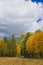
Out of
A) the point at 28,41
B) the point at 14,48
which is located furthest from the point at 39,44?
the point at 14,48

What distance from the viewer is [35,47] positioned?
72312mm

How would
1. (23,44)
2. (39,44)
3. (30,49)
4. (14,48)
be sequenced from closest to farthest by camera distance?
(39,44) → (30,49) → (23,44) → (14,48)

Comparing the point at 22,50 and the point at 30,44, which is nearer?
the point at 30,44

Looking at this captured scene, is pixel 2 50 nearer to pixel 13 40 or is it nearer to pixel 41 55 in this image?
pixel 13 40

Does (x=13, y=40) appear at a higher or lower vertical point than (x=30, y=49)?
higher

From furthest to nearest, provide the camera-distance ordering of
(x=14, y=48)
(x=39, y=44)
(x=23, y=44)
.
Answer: (x=14, y=48) → (x=23, y=44) → (x=39, y=44)

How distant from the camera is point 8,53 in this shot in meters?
90.9

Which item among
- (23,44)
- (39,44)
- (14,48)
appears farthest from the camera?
(14,48)

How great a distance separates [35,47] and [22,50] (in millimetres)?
11272

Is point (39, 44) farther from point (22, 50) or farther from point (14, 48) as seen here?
point (14, 48)

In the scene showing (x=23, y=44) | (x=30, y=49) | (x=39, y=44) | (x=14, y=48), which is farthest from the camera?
(x=14, y=48)

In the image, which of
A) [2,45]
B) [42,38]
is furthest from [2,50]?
[42,38]

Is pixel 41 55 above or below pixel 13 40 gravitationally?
below

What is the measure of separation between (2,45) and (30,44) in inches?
643
